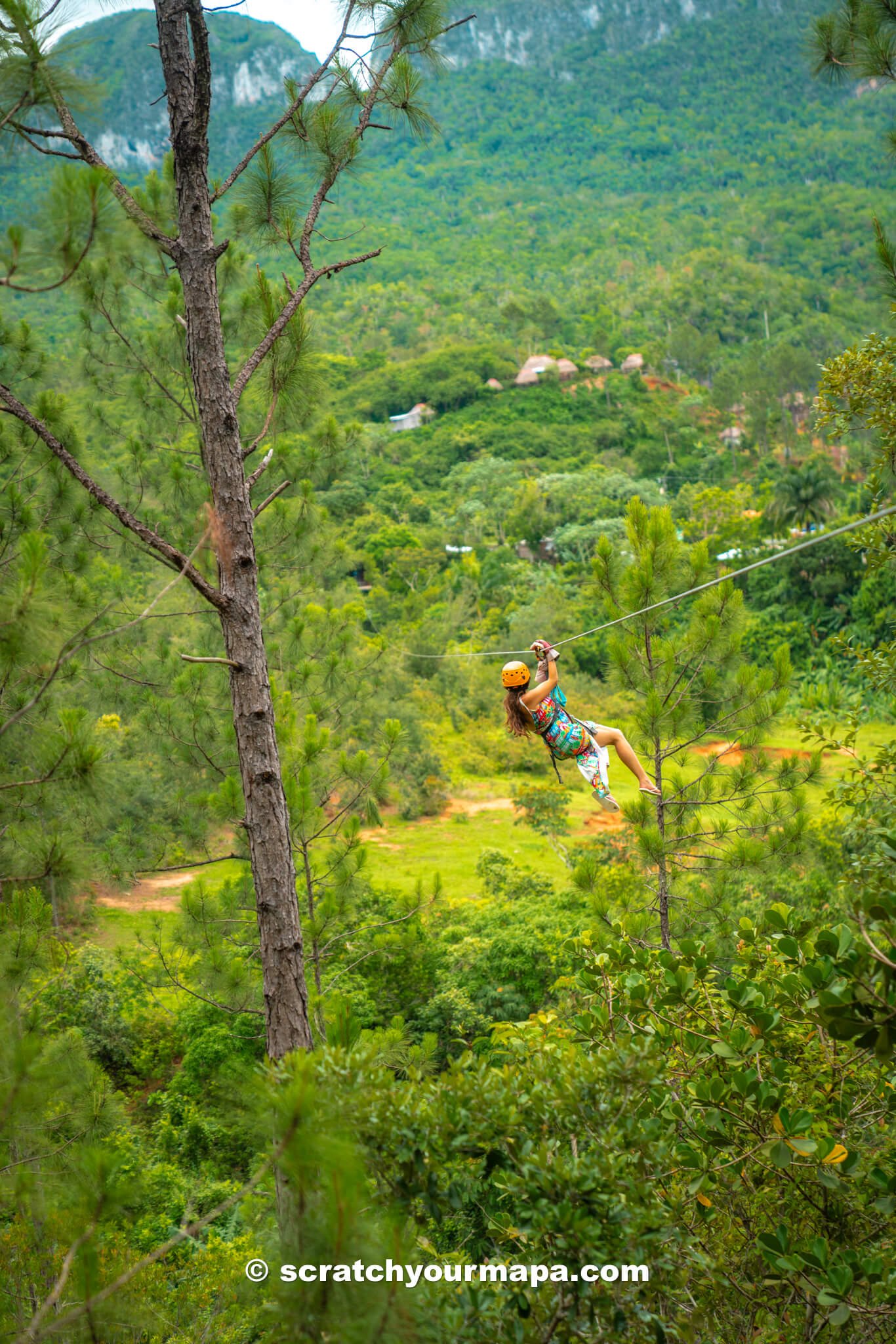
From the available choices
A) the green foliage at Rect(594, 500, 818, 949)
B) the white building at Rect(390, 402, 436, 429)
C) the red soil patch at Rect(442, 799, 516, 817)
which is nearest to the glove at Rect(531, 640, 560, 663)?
the green foliage at Rect(594, 500, 818, 949)

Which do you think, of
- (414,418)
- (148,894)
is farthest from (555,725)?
(414,418)

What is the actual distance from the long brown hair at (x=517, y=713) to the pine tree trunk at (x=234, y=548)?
1311 mm

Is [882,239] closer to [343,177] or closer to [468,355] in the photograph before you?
[343,177]

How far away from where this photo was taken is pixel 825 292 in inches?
2189

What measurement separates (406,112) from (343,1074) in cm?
368

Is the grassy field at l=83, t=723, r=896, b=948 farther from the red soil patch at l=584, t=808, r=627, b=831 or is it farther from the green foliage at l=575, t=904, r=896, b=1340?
the green foliage at l=575, t=904, r=896, b=1340

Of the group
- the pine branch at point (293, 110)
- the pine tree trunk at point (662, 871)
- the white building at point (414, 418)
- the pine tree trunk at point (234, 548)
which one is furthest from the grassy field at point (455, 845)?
the white building at point (414, 418)

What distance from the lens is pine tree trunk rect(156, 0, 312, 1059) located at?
290cm

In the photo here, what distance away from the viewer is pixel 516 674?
150 inches

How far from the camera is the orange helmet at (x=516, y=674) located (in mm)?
3803

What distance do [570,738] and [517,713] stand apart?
271mm

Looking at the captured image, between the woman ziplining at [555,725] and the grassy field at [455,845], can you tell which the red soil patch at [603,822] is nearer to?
the grassy field at [455,845]

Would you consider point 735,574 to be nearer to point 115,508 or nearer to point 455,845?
point 115,508

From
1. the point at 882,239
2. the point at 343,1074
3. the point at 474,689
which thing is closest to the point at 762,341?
the point at 474,689
